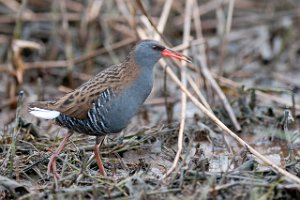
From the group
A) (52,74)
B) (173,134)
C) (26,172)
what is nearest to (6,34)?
(52,74)

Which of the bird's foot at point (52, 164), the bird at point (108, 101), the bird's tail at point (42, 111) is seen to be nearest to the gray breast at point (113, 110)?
the bird at point (108, 101)

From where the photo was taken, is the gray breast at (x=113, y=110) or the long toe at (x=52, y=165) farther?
the long toe at (x=52, y=165)

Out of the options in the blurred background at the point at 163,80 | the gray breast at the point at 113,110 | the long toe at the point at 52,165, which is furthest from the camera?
the blurred background at the point at 163,80

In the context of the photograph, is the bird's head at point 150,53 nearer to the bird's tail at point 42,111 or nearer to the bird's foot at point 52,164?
the bird's tail at point 42,111

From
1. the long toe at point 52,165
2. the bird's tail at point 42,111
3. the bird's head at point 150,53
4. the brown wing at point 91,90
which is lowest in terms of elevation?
the long toe at point 52,165

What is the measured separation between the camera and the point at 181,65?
5.94 m

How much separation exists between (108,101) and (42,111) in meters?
0.46

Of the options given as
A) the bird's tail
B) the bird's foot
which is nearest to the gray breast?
the bird's tail

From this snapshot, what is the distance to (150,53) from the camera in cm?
446

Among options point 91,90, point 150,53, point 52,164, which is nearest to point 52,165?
point 52,164

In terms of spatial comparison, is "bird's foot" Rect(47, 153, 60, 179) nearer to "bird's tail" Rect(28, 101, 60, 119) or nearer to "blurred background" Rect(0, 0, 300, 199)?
"blurred background" Rect(0, 0, 300, 199)

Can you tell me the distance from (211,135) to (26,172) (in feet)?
5.56

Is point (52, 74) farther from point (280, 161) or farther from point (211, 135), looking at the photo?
point (280, 161)

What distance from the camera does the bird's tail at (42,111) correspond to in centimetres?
438
